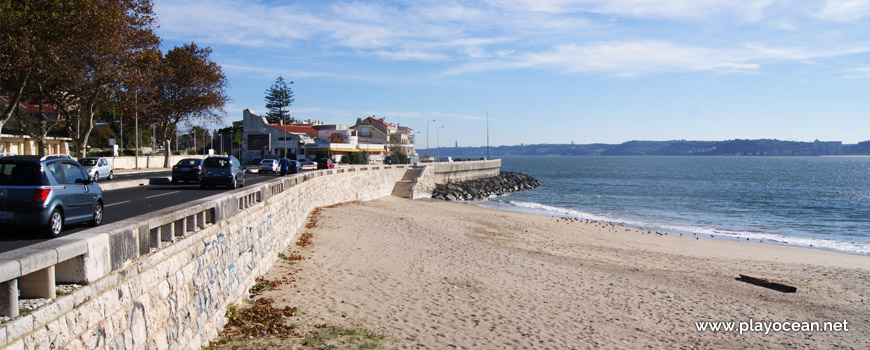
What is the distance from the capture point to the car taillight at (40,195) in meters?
10.2

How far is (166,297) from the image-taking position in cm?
642

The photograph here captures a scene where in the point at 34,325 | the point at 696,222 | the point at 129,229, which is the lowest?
the point at 696,222

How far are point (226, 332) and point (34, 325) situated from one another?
476 cm

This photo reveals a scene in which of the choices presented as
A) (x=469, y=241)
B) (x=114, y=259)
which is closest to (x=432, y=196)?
(x=469, y=241)

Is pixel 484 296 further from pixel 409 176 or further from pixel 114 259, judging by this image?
pixel 409 176

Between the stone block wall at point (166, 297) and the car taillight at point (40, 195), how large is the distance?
10.6 ft

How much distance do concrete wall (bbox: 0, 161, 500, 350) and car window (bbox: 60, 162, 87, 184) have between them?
3.15 m

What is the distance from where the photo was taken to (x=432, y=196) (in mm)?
55000

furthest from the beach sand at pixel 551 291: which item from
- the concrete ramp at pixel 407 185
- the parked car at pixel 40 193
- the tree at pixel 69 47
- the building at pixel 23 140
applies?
the building at pixel 23 140

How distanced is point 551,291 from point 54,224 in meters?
10.2

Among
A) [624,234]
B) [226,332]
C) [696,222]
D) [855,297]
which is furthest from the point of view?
[696,222]

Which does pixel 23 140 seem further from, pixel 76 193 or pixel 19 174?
pixel 19 174

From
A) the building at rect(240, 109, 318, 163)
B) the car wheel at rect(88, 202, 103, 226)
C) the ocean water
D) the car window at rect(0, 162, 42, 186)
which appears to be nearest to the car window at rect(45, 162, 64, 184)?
the car window at rect(0, 162, 42, 186)

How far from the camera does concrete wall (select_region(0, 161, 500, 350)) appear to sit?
4.19 m
